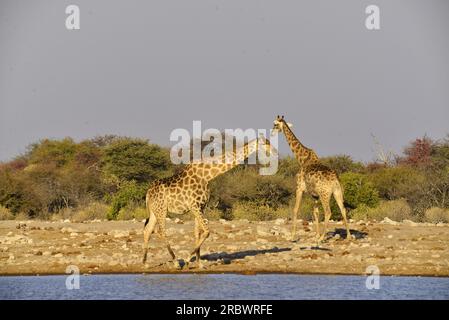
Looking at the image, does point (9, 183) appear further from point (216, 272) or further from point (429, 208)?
point (216, 272)

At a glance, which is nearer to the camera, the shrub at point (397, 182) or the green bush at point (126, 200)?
the green bush at point (126, 200)

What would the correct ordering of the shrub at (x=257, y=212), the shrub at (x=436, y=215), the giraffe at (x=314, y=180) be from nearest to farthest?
the giraffe at (x=314, y=180), the shrub at (x=436, y=215), the shrub at (x=257, y=212)

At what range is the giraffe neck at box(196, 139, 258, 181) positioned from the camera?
1783cm

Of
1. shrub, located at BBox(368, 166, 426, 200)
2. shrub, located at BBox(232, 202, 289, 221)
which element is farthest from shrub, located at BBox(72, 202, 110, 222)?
shrub, located at BBox(368, 166, 426, 200)

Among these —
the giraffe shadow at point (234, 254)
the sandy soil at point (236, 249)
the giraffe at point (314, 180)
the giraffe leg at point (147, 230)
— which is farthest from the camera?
the giraffe at point (314, 180)

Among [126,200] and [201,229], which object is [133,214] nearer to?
[126,200]

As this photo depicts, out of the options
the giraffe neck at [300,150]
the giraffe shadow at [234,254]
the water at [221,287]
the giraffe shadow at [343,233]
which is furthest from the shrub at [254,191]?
the water at [221,287]

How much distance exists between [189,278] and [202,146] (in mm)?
22165

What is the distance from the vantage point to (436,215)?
26781mm

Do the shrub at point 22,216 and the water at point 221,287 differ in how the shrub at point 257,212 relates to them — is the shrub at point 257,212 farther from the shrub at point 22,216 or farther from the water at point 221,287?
the water at point 221,287

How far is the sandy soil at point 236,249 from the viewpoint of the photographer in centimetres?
1775

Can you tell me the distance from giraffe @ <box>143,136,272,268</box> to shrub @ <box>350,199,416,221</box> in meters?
9.84

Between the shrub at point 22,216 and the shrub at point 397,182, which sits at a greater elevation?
the shrub at point 397,182

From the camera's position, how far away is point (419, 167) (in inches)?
1468
